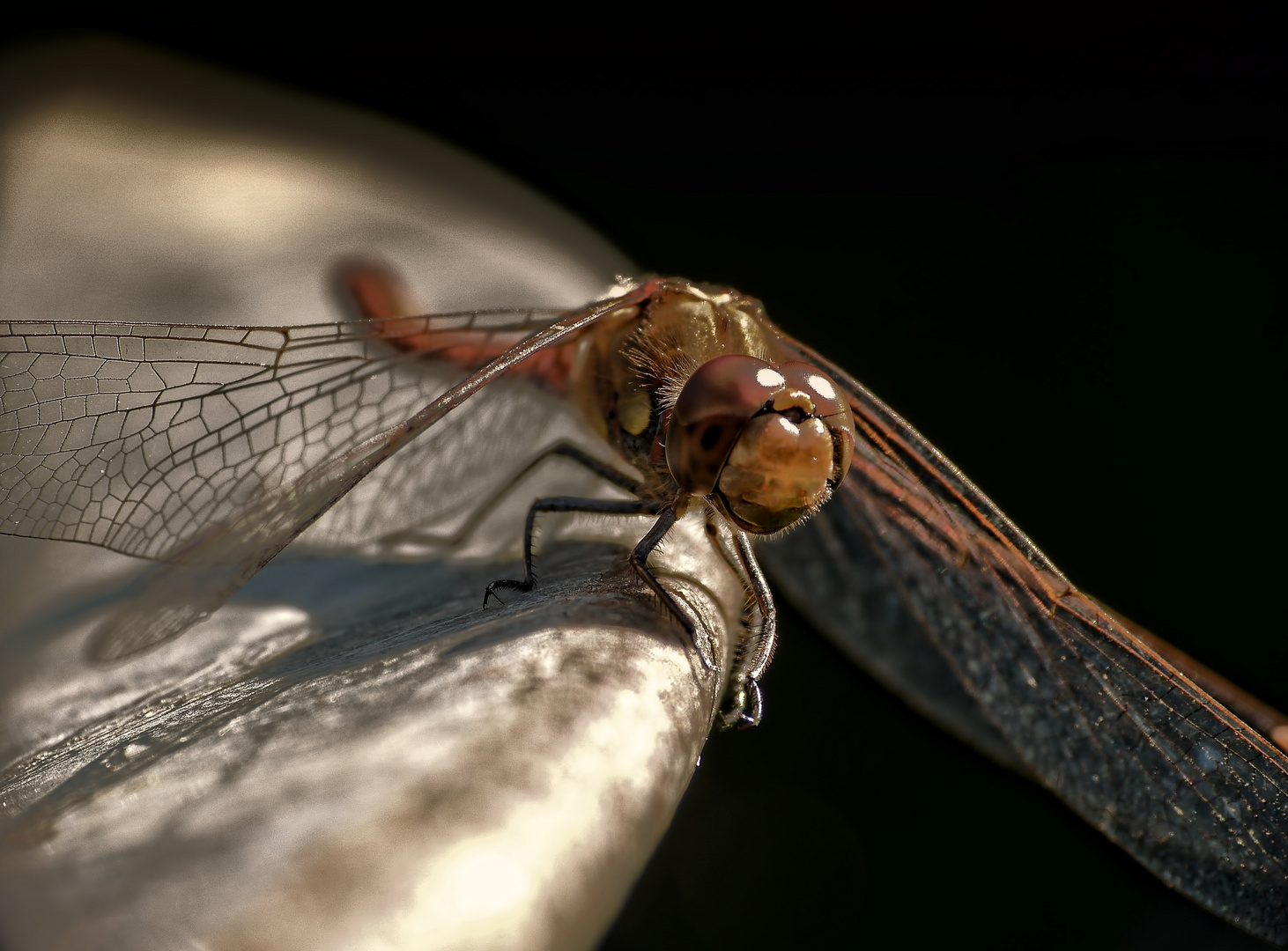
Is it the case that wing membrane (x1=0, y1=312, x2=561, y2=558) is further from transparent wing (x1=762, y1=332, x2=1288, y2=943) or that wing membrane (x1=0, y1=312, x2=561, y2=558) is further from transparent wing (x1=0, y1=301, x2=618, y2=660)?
transparent wing (x1=762, y1=332, x2=1288, y2=943)

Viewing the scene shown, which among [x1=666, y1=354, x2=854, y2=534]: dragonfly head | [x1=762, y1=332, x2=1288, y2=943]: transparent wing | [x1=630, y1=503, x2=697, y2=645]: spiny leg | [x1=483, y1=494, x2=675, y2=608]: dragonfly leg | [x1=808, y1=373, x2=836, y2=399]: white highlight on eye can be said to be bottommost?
[x1=762, y1=332, x2=1288, y2=943]: transparent wing

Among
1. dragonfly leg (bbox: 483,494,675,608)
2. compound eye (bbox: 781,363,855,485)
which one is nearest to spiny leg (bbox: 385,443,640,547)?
dragonfly leg (bbox: 483,494,675,608)

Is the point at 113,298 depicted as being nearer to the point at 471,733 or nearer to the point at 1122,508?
the point at 471,733

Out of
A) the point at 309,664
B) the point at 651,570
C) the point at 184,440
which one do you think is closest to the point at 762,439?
the point at 651,570

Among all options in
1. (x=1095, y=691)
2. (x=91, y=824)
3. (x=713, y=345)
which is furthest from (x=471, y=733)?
(x=1095, y=691)

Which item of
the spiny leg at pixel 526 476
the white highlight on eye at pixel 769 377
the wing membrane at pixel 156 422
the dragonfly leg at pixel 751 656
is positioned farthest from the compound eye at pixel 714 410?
the wing membrane at pixel 156 422

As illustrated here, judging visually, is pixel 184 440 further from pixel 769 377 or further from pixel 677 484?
pixel 769 377

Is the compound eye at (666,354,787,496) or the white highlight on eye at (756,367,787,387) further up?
the white highlight on eye at (756,367,787,387)

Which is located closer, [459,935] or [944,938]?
[459,935]
